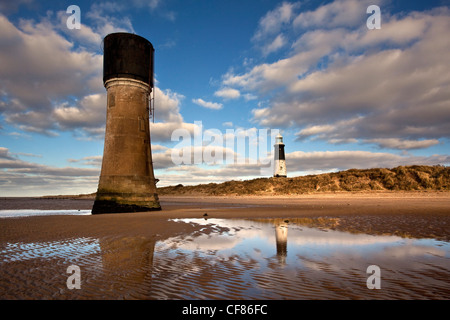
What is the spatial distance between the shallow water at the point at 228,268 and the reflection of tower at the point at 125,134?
9746 mm

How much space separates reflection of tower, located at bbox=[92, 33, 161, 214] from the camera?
17031 millimetres

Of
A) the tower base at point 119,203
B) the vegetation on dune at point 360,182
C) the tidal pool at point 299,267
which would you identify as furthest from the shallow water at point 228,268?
the vegetation on dune at point 360,182

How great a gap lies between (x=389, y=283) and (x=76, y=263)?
557 cm

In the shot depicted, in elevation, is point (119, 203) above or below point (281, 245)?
above

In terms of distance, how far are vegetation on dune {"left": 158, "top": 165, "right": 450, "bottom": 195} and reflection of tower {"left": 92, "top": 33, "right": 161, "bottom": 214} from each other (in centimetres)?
2919

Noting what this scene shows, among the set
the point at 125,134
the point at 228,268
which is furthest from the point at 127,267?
the point at 125,134

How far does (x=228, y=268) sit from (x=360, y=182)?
3836cm

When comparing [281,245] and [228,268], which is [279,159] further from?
[228,268]

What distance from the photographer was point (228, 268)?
4758 millimetres
